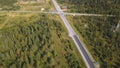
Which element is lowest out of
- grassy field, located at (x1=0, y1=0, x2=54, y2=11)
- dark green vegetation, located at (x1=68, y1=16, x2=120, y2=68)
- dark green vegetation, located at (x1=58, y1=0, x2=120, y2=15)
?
dark green vegetation, located at (x1=68, y1=16, x2=120, y2=68)

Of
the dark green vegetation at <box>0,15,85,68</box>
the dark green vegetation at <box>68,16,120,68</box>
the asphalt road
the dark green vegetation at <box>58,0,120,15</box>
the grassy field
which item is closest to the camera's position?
the asphalt road

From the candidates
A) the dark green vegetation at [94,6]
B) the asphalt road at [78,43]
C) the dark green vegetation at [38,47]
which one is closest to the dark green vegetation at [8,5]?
the dark green vegetation at [38,47]

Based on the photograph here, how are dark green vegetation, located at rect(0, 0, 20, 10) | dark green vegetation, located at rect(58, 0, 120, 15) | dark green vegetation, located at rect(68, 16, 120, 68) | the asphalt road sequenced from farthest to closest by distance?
dark green vegetation, located at rect(0, 0, 20, 10)
dark green vegetation, located at rect(58, 0, 120, 15)
dark green vegetation, located at rect(68, 16, 120, 68)
the asphalt road

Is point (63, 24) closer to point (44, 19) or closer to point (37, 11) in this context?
point (44, 19)

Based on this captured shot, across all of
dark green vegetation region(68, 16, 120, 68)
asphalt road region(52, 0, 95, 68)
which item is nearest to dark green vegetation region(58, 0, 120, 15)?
dark green vegetation region(68, 16, 120, 68)

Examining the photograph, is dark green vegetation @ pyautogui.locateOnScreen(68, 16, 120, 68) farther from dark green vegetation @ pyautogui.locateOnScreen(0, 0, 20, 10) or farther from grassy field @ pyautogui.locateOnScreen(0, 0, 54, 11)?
dark green vegetation @ pyautogui.locateOnScreen(0, 0, 20, 10)

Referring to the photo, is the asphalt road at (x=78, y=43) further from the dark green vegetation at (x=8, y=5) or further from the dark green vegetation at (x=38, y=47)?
the dark green vegetation at (x=8, y=5)

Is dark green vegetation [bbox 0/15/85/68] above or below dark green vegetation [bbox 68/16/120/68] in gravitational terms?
above
